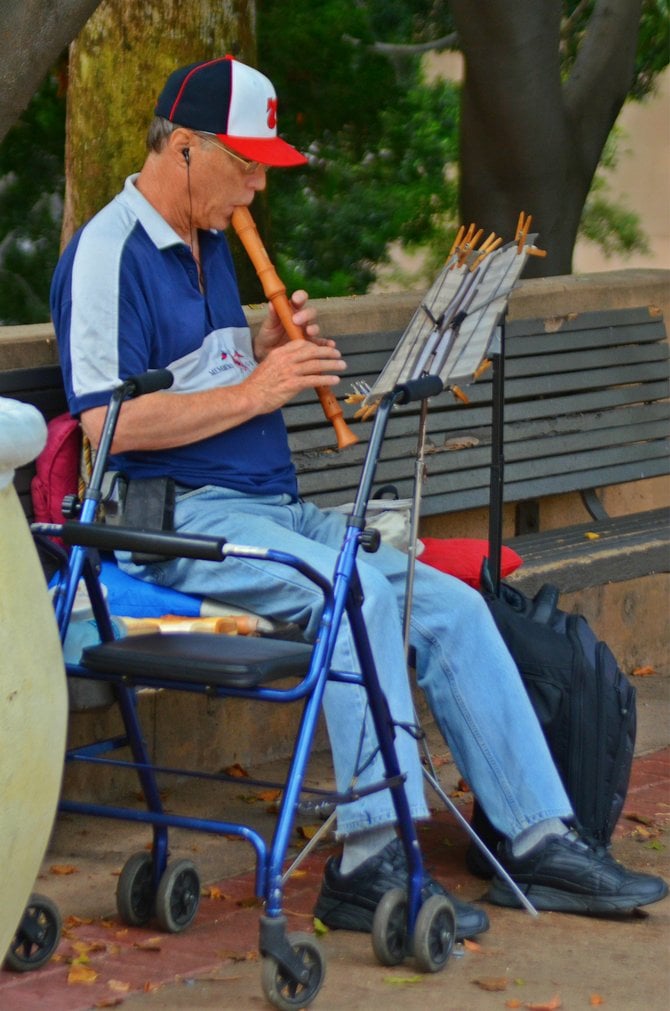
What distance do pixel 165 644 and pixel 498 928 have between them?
3.58 feet

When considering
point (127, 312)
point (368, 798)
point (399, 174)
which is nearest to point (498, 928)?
point (368, 798)

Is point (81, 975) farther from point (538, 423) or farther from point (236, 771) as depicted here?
point (538, 423)

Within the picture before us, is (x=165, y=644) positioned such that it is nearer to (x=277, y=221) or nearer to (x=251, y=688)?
(x=251, y=688)

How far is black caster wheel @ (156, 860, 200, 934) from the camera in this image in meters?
3.76

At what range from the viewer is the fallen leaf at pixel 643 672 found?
6.39m

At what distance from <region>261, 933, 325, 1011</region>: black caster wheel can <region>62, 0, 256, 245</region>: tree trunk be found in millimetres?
3959

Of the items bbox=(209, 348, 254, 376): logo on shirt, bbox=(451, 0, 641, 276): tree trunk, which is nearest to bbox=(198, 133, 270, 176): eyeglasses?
bbox=(209, 348, 254, 376): logo on shirt

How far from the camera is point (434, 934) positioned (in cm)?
360

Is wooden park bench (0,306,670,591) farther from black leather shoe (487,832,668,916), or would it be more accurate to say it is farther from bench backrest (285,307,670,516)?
black leather shoe (487,832,668,916)

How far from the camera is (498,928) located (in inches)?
155

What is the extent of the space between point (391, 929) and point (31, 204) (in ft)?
22.5

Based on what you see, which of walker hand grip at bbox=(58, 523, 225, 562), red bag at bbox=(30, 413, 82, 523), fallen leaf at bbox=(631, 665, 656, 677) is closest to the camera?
walker hand grip at bbox=(58, 523, 225, 562)

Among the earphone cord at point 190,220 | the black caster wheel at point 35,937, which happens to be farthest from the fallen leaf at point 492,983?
the earphone cord at point 190,220

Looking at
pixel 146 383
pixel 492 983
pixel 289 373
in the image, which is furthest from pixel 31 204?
pixel 492 983
